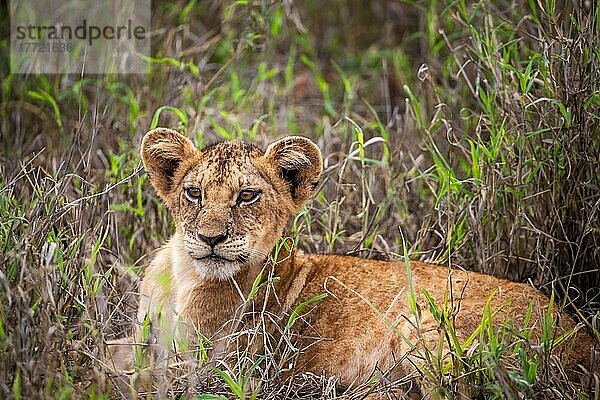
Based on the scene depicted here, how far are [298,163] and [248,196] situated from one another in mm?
368

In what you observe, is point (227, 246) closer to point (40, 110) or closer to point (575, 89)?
point (575, 89)

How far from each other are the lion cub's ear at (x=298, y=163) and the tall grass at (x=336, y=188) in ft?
1.97

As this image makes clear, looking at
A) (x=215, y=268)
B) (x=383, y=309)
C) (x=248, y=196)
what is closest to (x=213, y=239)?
(x=215, y=268)

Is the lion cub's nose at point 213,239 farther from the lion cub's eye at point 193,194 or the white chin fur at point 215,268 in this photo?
the lion cub's eye at point 193,194

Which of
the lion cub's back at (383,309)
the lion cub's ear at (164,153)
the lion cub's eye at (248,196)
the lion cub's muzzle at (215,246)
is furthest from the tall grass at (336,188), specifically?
the lion cub's eye at (248,196)

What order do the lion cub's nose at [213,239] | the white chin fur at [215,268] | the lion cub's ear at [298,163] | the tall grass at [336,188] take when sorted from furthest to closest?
the lion cub's ear at [298,163], the white chin fur at [215,268], the lion cub's nose at [213,239], the tall grass at [336,188]

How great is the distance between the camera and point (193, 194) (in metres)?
4.79

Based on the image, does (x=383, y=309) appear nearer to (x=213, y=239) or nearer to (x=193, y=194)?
(x=213, y=239)

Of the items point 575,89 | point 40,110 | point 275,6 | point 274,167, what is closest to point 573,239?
point 575,89

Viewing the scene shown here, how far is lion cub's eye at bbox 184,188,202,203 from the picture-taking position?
15.6 ft

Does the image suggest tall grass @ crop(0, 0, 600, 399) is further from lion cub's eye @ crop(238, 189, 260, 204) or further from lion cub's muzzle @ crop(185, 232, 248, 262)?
lion cub's eye @ crop(238, 189, 260, 204)

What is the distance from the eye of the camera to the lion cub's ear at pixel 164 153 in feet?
16.2

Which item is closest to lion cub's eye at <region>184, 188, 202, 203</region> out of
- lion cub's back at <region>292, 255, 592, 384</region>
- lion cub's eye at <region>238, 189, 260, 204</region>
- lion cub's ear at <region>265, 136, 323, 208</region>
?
lion cub's eye at <region>238, 189, 260, 204</region>

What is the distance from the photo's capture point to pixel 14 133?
741 centimetres
